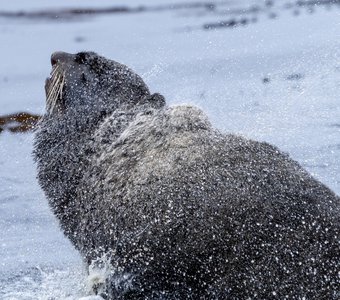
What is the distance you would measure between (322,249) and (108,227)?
1206mm

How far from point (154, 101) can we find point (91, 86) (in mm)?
449

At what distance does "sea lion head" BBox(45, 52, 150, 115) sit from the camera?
7.38 meters

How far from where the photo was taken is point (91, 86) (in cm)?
748

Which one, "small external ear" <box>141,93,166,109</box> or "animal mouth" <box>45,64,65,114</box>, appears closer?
"small external ear" <box>141,93,166,109</box>

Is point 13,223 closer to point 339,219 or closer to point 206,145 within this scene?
point 206,145

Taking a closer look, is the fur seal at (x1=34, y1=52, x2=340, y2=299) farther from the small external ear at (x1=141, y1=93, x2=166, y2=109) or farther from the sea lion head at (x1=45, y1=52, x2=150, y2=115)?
the sea lion head at (x1=45, y1=52, x2=150, y2=115)

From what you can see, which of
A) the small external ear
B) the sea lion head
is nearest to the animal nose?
the sea lion head

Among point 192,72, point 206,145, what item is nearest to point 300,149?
point 192,72

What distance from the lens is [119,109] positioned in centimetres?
726

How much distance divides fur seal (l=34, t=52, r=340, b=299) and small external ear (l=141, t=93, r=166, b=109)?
9 cm

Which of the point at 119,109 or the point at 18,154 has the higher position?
the point at 119,109

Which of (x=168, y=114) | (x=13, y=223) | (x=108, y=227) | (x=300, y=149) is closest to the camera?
(x=108, y=227)

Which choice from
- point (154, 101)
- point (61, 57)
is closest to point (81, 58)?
point (61, 57)

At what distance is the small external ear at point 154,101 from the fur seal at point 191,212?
9 cm
